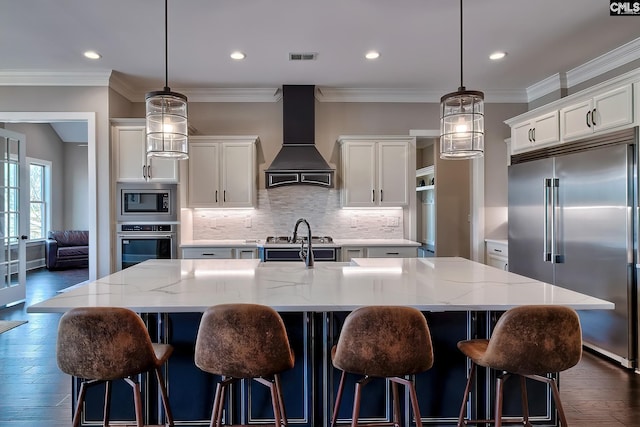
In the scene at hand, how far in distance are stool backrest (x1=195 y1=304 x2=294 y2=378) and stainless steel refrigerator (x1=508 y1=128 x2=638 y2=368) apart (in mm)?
2841

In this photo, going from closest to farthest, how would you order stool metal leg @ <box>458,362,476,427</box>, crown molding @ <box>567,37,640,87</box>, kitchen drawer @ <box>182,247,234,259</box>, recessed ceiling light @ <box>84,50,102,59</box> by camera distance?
stool metal leg @ <box>458,362,476,427</box>
crown molding @ <box>567,37,640,87</box>
recessed ceiling light @ <box>84,50,102,59</box>
kitchen drawer @ <box>182,247,234,259</box>

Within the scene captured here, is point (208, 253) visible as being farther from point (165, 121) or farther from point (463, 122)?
point (463, 122)

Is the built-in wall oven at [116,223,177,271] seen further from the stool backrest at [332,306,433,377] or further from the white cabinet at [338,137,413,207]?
the stool backrest at [332,306,433,377]

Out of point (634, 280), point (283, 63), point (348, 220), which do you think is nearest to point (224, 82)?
point (283, 63)

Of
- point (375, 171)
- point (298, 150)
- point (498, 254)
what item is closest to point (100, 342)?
point (298, 150)

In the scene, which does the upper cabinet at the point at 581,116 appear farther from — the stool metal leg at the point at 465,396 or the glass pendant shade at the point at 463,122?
the stool metal leg at the point at 465,396

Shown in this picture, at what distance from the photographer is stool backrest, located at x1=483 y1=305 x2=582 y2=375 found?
5.22 feet

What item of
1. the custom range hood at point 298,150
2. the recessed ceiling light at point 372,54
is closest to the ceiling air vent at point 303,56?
the recessed ceiling light at point 372,54

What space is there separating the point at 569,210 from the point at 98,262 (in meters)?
4.92

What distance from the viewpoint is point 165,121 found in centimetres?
235

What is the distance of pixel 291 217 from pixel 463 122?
3.13m

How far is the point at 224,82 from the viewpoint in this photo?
4676 millimetres

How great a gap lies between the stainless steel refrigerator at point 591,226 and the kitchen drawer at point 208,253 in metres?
3.25

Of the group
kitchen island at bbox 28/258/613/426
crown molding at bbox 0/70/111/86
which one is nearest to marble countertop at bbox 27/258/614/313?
kitchen island at bbox 28/258/613/426
